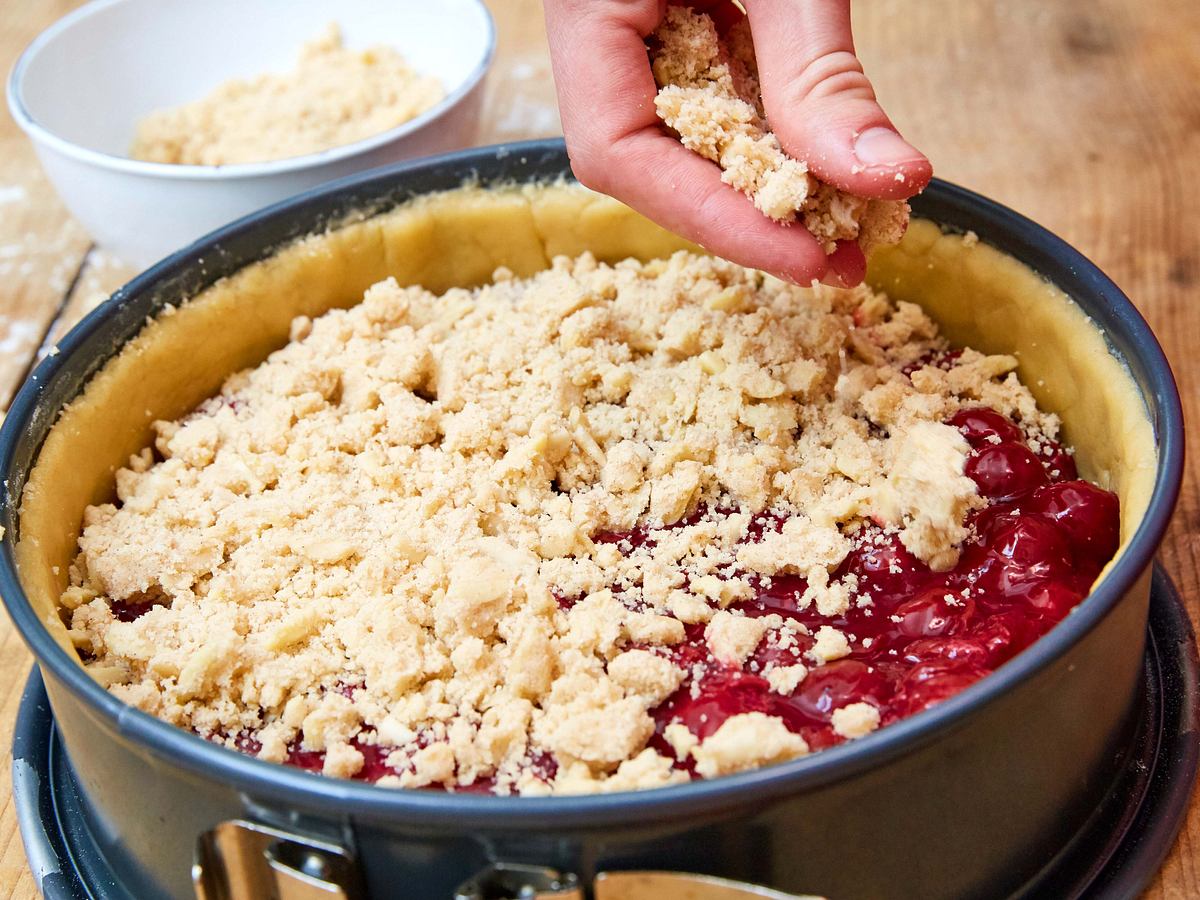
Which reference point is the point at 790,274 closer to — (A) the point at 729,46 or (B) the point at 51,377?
(A) the point at 729,46

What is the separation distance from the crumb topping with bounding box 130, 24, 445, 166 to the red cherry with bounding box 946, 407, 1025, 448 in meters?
0.94

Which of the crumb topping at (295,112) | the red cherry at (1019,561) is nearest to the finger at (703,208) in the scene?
the red cherry at (1019,561)

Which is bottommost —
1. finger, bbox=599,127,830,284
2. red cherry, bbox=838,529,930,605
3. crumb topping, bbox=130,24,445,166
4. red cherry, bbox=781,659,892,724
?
red cherry, bbox=838,529,930,605

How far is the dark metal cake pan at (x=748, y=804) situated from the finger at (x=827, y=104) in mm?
262

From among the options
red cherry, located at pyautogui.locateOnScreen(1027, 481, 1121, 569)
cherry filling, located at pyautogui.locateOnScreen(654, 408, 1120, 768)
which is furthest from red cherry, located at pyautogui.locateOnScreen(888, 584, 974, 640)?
red cherry, located at pyautogui.locateOnScreen(1027, 481, 1121, 569)

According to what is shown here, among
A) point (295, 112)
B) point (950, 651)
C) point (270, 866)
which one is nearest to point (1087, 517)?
point (950, 651)

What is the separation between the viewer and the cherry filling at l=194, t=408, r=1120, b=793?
0.84 meters

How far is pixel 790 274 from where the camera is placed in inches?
39.0

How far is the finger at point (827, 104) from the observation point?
0.89 metres

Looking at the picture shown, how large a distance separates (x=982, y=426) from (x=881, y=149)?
0.29 metres

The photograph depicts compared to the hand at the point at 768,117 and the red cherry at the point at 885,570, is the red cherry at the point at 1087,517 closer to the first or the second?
the red cherry at the point at 885,570

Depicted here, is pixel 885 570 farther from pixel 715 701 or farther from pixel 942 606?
pixel 715 701

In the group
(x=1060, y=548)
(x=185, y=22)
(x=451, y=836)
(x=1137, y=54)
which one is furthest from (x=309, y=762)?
(x=1137, y=54)

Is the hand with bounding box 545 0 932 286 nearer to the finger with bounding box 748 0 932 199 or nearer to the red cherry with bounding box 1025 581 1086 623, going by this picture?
the finger with bounding box 748 0 932 199
